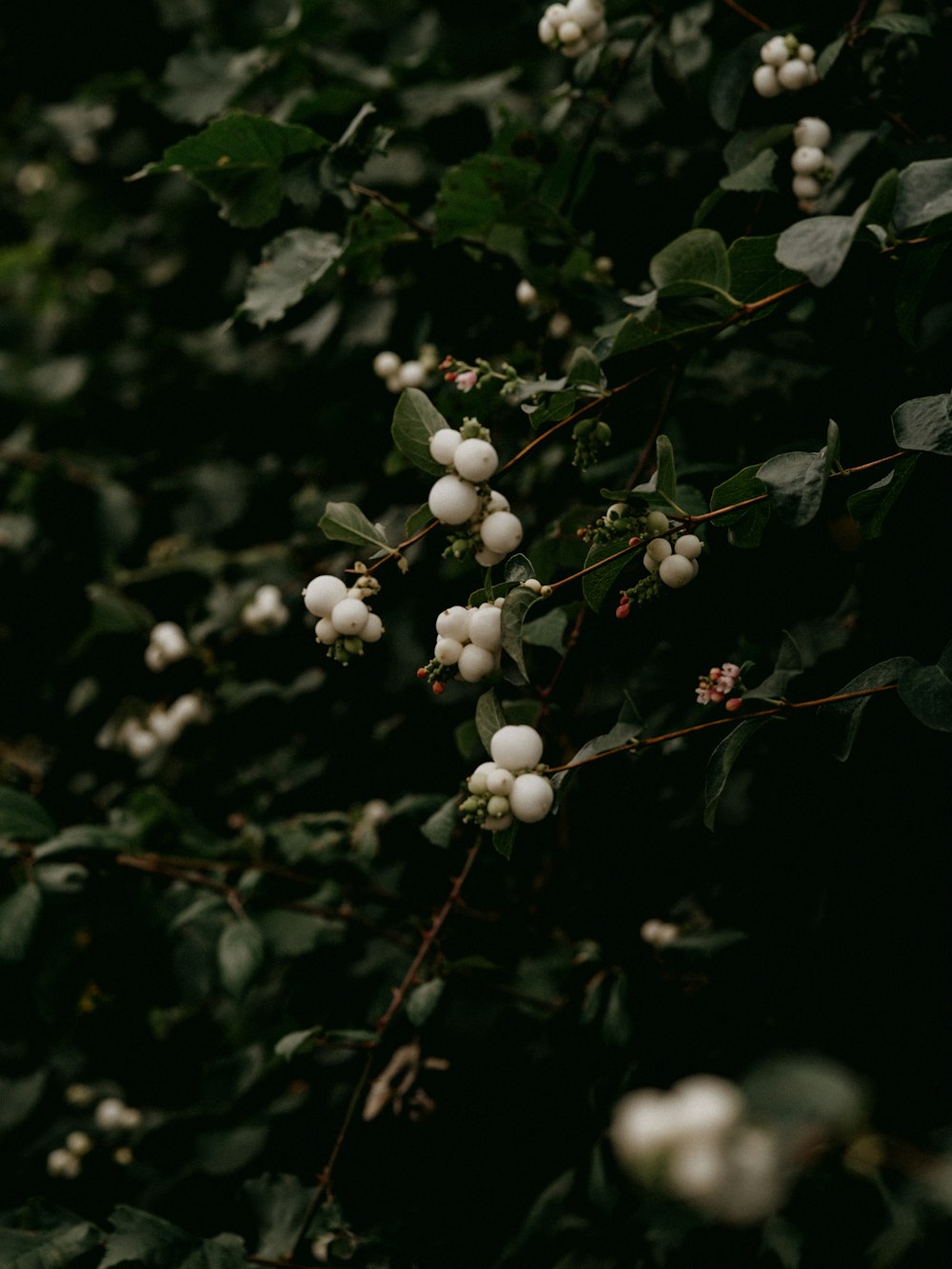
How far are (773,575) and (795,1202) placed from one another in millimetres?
875

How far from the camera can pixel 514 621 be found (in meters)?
0.98

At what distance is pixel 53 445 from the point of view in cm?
288

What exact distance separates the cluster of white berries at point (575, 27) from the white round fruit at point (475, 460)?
81 cm

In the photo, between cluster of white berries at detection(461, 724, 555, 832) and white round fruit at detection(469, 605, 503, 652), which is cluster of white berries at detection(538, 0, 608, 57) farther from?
cluster of white berries at detection(461, 724, 555, 832)

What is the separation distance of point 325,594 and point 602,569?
30cm

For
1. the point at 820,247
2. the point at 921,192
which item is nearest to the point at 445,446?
the point at 820,247

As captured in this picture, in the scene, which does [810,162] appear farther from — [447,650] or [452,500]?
[447,650]

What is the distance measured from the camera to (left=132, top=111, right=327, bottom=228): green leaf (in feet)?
4.52

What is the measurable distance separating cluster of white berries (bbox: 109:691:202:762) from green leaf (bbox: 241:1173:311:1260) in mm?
1075

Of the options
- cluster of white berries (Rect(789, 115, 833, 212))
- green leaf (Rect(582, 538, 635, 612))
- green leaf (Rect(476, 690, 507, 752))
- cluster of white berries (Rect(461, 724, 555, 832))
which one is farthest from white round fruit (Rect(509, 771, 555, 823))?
cluster of white berries (Rect(789, 115, 833, 212))

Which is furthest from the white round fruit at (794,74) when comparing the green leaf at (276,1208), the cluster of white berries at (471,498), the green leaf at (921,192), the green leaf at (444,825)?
the green leaf at (276,1208)

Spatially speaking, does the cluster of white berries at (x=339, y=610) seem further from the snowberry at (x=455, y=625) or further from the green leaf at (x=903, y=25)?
the green leaf at (x=903, y=25)

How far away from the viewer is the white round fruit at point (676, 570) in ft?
3.22

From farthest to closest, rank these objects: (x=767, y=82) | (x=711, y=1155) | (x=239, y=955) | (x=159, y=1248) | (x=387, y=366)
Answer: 1. (x=387, y=366)
2. (x=239, y=955)
3. (x=767, y=82)
4. (x=159, y=1248)
5. (x=711, y=1155)
